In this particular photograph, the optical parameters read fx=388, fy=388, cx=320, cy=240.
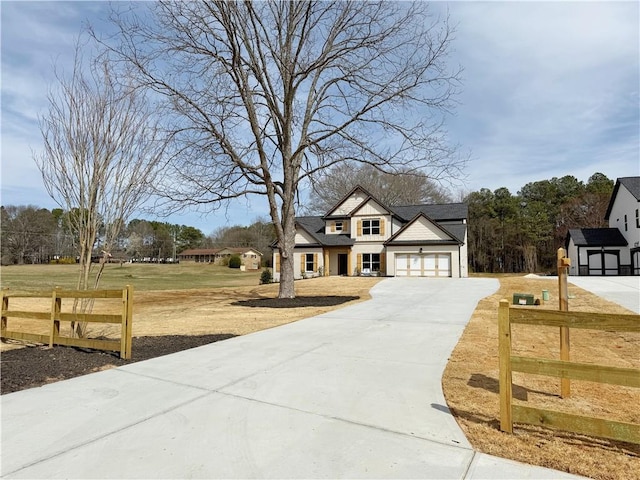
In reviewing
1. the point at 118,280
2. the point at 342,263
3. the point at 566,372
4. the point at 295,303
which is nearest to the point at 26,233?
the point at 118,280

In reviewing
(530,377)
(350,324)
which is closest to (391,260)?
(350,324)

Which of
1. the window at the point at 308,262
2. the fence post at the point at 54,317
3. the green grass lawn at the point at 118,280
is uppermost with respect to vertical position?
the window at the point at 308,262

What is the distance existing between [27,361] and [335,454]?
226 inches

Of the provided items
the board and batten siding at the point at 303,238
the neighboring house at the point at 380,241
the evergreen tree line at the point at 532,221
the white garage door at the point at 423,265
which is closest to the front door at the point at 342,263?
the neighboring house at the point at 380,241

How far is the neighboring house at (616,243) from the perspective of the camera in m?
29.0

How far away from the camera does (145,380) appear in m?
5.10

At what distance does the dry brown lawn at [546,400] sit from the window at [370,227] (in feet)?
71.8

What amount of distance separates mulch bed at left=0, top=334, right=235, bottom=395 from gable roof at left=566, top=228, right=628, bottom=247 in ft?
110

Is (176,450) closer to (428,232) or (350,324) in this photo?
(350,324)

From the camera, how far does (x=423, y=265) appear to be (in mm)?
27609

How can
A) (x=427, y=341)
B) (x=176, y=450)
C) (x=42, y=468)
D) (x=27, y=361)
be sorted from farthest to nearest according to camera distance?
(x=427, y=341) → (x=27, y=361) → (x=176, y=450) → (x=42, y=468)

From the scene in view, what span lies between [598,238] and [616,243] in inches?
52.2

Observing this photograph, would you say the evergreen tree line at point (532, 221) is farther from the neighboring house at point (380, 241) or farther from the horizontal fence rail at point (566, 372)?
the horizontal fence rail at point (566, 372)

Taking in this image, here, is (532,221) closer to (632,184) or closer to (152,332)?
(632,184)
